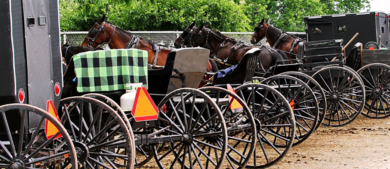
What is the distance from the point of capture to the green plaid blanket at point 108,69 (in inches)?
182

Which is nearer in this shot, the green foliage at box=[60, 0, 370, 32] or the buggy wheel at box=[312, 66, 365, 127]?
the buggy wheel at box=[312, 66, 365, 127]

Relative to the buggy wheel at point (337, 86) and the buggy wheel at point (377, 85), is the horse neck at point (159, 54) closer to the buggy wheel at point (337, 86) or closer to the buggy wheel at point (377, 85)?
the buggy wheel at point (337, 86)

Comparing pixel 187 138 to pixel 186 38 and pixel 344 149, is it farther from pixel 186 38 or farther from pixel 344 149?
pixel 186 38

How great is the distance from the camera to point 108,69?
4688 millimetres

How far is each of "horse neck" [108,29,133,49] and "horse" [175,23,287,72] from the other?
6.61 feet

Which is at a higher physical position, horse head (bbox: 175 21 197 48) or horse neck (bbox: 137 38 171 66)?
horse head (bbox: 175 21 197 48)

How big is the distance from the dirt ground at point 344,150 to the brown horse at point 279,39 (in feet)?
10.2

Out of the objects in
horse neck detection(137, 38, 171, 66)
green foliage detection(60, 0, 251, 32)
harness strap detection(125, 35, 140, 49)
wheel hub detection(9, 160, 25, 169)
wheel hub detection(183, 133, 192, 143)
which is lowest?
wheel hub detection(183, 133, 192, 143)

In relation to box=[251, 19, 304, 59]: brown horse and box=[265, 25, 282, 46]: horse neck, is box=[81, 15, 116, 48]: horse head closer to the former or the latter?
box=[251, 19, 304, 59]: brown horse

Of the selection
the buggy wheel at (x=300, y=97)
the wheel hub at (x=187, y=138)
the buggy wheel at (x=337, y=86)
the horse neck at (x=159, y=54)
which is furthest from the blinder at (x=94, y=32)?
the wheel hub at (x=187, y=138)

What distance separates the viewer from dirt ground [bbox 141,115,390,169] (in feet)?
18.6

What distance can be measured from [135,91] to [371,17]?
9.92 m

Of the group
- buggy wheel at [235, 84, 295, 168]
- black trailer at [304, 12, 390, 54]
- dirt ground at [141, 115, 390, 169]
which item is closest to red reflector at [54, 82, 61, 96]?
dirt ground at [141, 115, 390, 169]

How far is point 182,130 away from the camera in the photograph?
471 centimetres
